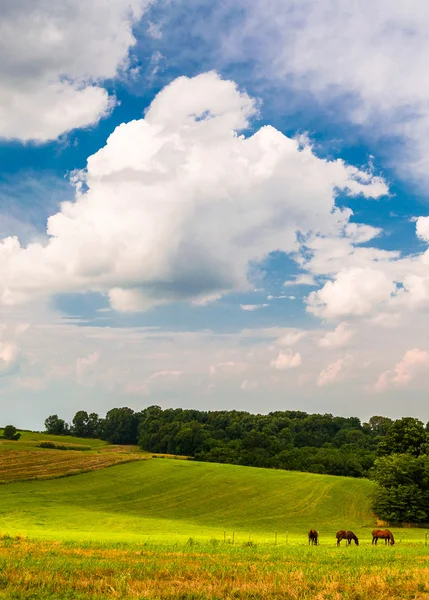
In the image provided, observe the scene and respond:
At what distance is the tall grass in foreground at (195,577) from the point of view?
1435 centimetres

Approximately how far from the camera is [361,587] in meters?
15.5

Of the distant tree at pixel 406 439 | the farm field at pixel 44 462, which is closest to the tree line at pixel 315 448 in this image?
the distant tree at pixel 406 439

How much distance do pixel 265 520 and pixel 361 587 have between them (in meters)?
56.6

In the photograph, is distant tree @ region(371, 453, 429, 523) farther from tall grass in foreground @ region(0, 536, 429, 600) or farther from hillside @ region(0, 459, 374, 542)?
tall grass in foreground @ region(0, 536, 429, 600)

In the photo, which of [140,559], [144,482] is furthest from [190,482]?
[140,559]

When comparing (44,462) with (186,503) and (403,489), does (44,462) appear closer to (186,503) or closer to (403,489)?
(186,503)

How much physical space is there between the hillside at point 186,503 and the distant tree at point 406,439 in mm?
10084

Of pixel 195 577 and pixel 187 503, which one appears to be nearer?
pixel 195 577

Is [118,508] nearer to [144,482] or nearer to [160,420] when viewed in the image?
[144,482]

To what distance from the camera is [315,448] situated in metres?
148

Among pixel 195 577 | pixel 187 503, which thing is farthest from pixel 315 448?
pixel 195 577

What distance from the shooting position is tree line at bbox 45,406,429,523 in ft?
227

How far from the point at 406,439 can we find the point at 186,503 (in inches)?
1379

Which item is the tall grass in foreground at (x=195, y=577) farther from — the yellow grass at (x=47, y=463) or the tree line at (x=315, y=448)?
the yellow grass at (x=47, y=463)
